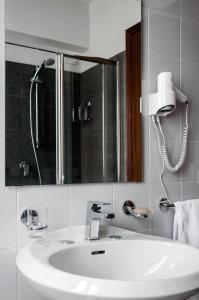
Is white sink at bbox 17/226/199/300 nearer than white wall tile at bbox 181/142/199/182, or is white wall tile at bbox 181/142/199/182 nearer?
white sink at bbox 17/226/199/300

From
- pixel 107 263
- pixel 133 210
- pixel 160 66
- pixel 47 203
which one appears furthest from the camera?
pixel 160 66

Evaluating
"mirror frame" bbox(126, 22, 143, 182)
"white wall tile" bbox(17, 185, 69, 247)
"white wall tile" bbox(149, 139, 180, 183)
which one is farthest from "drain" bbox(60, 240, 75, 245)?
"white wall tile" bbox(149, 139, 180, 183)

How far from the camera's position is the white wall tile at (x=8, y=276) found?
3.87ft

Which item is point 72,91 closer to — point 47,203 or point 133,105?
point 133,105

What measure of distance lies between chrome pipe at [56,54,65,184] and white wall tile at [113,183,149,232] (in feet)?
0.90

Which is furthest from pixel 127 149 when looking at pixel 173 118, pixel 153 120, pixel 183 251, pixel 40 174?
pixel 183 251

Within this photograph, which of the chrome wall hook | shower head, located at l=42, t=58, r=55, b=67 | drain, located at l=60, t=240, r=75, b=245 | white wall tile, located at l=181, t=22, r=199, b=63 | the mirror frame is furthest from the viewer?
Answer: white wall tile, located at l=181, t=22, r=199, b=63

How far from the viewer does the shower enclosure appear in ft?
4.00

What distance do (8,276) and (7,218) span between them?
20 centimetres

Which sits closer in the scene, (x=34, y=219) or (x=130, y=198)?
(x=34, y=219)

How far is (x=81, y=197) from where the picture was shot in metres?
1.36

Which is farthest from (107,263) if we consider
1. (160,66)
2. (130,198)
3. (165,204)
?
(160,66)

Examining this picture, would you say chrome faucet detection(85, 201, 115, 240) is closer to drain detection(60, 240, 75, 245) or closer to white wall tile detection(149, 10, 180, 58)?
drain detection(60, 240, 75, 245)

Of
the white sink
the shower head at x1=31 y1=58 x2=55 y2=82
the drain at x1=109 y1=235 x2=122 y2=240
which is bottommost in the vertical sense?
the white sink
